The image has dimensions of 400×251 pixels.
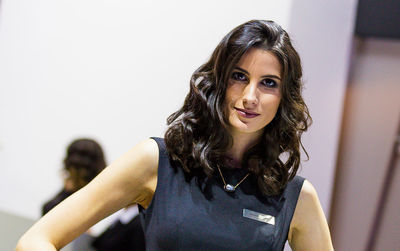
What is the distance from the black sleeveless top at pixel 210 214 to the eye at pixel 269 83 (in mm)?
281

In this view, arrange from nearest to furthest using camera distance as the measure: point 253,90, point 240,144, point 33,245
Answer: point 33,245
point 253,90
point 240,144

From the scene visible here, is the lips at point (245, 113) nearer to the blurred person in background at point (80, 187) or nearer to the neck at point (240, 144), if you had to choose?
the neck at point (240, 144)

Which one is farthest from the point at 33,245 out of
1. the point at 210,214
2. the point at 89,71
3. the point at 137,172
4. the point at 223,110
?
the point at 89,71

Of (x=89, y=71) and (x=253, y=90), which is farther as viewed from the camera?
(x=89, y=71)

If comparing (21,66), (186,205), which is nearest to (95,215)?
(186,205)

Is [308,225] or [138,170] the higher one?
[138,170]

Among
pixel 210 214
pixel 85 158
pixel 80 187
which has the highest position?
pixel 210 214

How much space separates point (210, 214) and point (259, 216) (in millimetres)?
158

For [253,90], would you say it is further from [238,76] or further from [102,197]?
[102,197]

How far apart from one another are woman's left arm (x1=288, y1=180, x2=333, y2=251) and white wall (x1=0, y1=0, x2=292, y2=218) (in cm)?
87

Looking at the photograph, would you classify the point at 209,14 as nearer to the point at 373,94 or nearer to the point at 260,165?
the point at 373,94

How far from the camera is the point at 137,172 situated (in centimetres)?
185

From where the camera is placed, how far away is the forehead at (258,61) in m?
1.86

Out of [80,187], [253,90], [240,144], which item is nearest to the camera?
[253,90]
